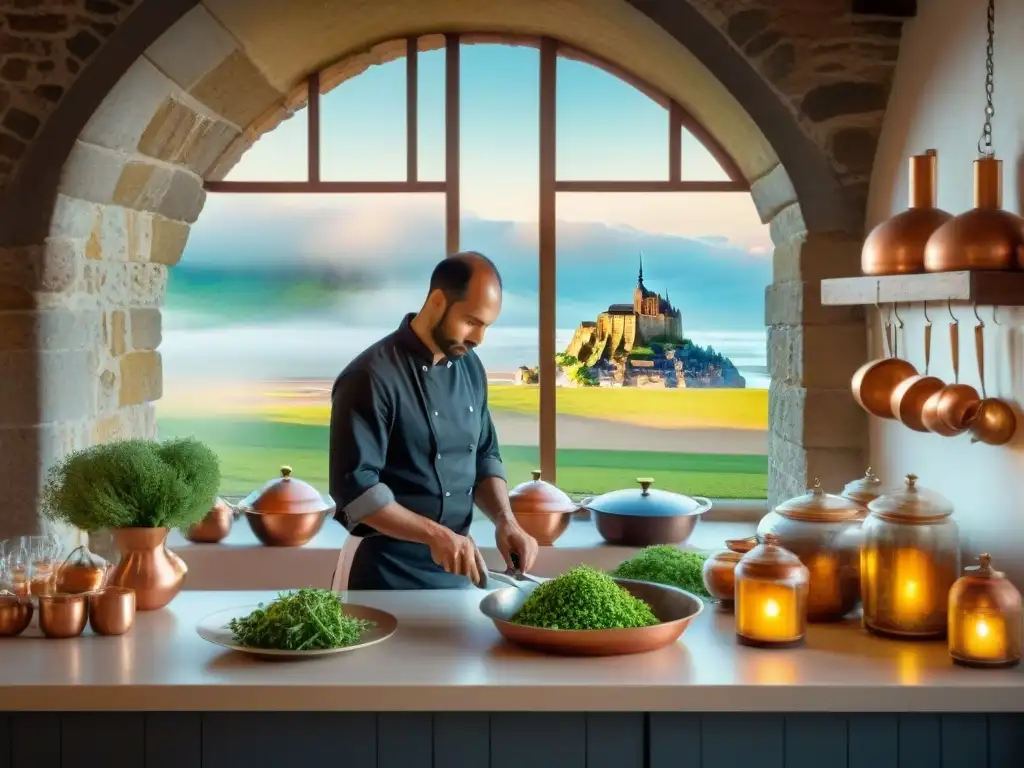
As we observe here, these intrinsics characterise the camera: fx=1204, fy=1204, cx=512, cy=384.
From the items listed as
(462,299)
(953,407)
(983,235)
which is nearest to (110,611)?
(462,299)

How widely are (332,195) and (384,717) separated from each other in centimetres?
336

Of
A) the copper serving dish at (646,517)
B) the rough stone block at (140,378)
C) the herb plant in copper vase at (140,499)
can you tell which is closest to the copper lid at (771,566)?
the herb plant in copper vase at (140,499)

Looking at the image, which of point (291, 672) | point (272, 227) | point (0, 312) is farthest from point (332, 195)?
point (291, 672)

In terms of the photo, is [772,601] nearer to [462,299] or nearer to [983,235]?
[983,235]

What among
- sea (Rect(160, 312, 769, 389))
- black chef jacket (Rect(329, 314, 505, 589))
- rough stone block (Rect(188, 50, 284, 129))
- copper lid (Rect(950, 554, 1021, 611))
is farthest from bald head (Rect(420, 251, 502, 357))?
sea (Rect(160, 312, 769, 389))

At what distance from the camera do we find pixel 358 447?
9.50 ft

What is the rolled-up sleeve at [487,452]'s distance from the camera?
11.1 feet

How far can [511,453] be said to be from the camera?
5.32 m

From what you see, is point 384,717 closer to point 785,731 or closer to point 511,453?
point 785,731

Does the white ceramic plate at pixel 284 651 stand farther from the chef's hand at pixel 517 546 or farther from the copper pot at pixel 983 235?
the copper pot at pixel 983 235

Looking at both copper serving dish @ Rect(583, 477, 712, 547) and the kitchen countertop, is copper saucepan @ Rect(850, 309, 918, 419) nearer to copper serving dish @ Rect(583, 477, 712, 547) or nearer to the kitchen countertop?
the kitchen countertop

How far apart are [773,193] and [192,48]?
212 centimetres

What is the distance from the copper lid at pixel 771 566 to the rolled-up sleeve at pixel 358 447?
857 millimetres

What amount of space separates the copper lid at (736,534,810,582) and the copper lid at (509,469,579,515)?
2.02 meters
